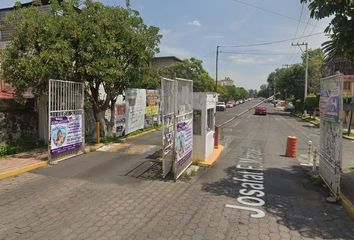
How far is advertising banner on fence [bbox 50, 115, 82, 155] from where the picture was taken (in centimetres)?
1195

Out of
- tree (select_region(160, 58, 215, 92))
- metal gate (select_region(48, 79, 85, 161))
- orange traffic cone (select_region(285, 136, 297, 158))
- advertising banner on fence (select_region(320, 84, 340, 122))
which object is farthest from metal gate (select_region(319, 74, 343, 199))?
tree (select_region(160, 58, 215, 92))

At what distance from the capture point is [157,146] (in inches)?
649

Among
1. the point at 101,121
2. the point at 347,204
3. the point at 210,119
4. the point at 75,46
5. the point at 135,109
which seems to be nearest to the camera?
the point at 347,204

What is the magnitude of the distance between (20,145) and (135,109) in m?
8.77

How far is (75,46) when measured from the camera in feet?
47.6

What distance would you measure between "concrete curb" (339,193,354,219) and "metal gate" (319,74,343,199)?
0.62 feet

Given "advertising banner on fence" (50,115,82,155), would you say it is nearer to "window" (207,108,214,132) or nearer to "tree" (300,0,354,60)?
"window" (207,108,214,132)

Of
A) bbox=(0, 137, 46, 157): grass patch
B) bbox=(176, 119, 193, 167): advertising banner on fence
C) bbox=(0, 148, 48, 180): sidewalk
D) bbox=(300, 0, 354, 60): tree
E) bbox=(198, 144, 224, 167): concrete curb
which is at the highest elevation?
bbox=(300, 0, 354, 60): tree

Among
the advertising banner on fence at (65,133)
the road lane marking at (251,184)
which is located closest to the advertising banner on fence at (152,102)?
the road lane marking at (251,184)

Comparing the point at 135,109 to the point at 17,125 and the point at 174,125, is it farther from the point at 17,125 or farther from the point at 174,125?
the point at 174,125

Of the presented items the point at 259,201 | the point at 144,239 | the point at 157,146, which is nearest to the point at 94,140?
the point at 157,146

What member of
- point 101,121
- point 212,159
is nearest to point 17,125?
point 101,121

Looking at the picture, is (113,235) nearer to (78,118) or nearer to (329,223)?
(329,223)

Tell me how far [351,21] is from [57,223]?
7.98 m
